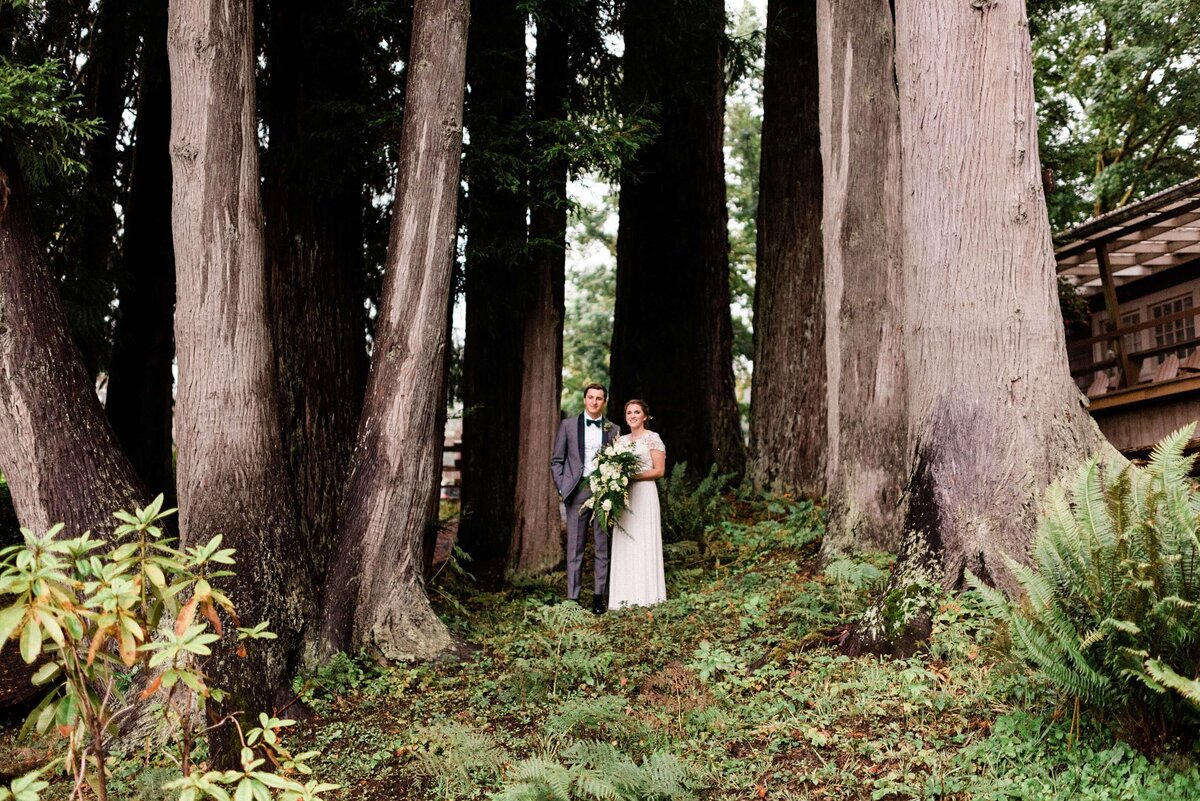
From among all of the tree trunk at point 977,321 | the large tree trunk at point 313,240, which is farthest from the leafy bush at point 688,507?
the tree trunk at point 977,321

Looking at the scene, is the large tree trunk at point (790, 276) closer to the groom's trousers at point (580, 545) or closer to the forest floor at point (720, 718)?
the groom's trousers at point (580, 545)

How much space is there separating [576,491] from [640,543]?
85 centimetres

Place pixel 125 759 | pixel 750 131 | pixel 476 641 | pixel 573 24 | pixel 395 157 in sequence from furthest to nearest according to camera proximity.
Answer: pixel 750 131
pixel 573 24
pixel 395 157
pixel 476 641
pixel 125 759

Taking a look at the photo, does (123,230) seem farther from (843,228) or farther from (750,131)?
(750,131)

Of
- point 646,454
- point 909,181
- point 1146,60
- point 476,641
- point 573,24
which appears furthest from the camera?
point 1146,60

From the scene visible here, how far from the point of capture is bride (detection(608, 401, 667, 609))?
347 inches

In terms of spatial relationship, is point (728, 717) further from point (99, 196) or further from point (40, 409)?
point (99, 196)

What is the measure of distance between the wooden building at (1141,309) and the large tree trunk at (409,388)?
9744mm

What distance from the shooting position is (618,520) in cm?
888

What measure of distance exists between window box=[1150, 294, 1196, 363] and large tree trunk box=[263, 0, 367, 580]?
16.3m

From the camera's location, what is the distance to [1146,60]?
17656mm

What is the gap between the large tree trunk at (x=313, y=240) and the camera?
30.8ft

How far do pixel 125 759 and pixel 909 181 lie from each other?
6.35 m

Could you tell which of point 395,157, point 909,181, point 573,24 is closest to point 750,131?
point 573,24
